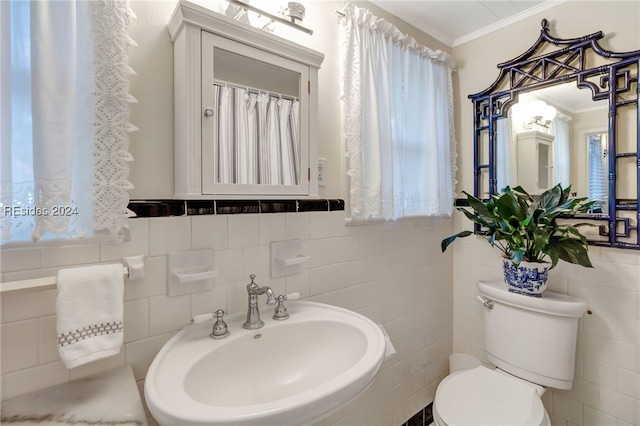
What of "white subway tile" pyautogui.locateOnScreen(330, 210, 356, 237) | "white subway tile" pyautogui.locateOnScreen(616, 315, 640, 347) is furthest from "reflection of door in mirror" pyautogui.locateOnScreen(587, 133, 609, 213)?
"white subway tile" pyautogui.locateOnScreen(330, 210, 356, 237)

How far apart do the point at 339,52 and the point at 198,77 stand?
0.73 m

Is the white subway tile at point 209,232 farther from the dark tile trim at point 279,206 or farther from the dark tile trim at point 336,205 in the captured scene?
the dark tile trim at point 336,205

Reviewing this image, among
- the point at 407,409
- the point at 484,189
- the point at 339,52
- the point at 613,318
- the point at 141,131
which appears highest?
the point at 339,52

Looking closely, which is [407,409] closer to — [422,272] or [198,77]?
[422,272]

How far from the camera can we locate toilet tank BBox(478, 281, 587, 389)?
1.32 meters

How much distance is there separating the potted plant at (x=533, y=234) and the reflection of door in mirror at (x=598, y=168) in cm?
10

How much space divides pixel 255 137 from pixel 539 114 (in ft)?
5.08

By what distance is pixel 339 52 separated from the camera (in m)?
1.36

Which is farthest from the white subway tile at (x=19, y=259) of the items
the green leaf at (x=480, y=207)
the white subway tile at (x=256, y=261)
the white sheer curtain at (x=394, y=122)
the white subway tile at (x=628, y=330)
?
the white subway tile at (x=628, y=330)

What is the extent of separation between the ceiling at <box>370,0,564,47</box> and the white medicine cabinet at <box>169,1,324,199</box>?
2.61 feet

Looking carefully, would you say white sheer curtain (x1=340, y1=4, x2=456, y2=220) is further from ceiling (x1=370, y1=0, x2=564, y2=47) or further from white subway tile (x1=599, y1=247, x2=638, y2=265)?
Result: white subway tile (x1=599, y1=247, x2=638, y2=265)

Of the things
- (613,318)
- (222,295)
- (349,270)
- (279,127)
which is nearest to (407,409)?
(349,270)

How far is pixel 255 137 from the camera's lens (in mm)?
1055

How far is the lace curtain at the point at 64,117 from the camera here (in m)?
0.66
